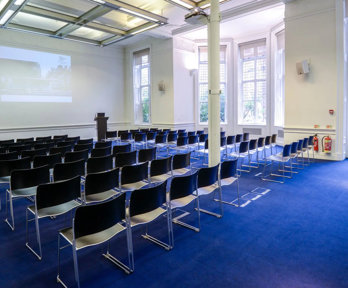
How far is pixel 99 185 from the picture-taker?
3432 mm

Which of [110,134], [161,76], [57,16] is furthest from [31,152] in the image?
[161,76]

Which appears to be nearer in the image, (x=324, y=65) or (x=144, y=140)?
(x=324, y=65)

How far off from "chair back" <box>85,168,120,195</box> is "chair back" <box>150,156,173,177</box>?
30.6 inches

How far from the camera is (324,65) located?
305 inches

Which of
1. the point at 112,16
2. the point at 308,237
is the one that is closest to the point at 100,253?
the point at 308,237

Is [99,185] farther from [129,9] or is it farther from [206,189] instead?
[129,9]

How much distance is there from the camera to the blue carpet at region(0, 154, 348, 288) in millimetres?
2414

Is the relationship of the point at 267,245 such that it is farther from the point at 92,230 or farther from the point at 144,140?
the point at 144,140

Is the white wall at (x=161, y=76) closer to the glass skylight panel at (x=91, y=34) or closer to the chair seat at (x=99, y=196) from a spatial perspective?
the glass skylight panel at (x=91, y=34)

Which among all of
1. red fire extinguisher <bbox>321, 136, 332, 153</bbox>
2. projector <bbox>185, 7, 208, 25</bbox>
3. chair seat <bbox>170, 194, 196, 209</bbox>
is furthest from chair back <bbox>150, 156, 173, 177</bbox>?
red fire extinguisher <bbox>321, 136, 332, 153</bbox>

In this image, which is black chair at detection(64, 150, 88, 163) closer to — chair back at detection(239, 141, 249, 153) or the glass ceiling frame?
chair back at detection(239, 141, 249, 153)

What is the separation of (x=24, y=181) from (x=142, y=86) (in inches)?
430

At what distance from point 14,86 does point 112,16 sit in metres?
4.80

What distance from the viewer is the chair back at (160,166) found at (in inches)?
168
